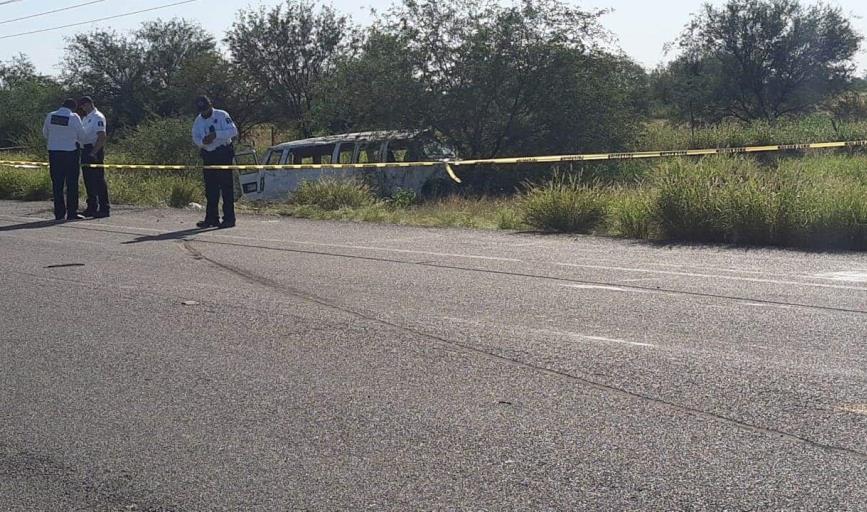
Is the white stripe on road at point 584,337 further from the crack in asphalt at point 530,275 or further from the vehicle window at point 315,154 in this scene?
the vehicle window at point 315,154

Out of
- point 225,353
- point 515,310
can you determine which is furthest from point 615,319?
point 225,353

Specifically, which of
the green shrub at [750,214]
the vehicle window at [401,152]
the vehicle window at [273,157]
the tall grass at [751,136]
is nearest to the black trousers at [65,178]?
the vehicle window at [273,157]

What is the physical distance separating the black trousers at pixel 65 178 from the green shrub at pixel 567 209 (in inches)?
288

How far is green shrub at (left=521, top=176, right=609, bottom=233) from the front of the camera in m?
14.5

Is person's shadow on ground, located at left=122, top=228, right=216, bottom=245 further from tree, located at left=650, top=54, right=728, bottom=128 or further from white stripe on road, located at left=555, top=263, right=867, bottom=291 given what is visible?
tree, located at left=650, top=54, right=728, bottom=128

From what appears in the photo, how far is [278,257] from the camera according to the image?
11.8 metres

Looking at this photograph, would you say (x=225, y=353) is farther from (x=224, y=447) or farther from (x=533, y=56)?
(x=533, y=56)

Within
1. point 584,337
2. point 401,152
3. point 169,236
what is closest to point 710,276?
point 584,337

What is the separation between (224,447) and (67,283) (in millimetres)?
5617

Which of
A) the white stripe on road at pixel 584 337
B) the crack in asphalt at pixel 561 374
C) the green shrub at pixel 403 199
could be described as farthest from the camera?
the green shrub at pixel 403 199

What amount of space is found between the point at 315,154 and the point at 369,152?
1.16 m

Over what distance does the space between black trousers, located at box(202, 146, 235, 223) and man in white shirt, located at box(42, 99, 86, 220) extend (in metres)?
2.66

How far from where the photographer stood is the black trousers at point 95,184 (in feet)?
57.6

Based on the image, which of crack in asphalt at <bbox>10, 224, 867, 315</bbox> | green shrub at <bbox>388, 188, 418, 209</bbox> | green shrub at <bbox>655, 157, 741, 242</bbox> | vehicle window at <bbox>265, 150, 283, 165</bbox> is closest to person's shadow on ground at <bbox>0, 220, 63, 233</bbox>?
crack in asphalt at <bbox>10, 224, 867, 315</bbox>
